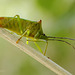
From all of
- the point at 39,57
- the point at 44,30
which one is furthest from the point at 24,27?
the point at 44,30

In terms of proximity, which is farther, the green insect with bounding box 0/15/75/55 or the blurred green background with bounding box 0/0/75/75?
the blurred green background with bounding box 0/0/75/75

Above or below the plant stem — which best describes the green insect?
above

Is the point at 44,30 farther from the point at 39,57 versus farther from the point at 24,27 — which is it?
the point at 39,57

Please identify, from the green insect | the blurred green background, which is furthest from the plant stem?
the blurred green background

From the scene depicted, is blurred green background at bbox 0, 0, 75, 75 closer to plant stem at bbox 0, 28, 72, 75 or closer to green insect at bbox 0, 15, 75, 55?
green insect at bbox 0, 15, 75, 55

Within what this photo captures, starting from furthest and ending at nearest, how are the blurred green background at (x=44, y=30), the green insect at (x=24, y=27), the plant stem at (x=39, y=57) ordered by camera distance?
the blurred green background at (x=44, y=30) < the green insect at (x=24, y=27) < the plant stem at (x=39, y=57)

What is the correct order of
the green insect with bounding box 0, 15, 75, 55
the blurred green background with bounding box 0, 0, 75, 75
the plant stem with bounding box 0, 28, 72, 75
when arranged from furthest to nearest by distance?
the blurred green background with bounding box 0, 0, 75, 75, the green insect with bounding box 0, 15, 75, 55, the plant stem with bounding box 0, 28, 72, 75

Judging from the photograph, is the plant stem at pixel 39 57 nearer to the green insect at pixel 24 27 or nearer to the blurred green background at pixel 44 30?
the green insect at pixel 24 27

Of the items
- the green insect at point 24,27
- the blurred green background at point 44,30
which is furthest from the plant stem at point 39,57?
the blurred green background at point 44,30

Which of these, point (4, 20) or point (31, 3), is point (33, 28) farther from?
point (31, 3)
